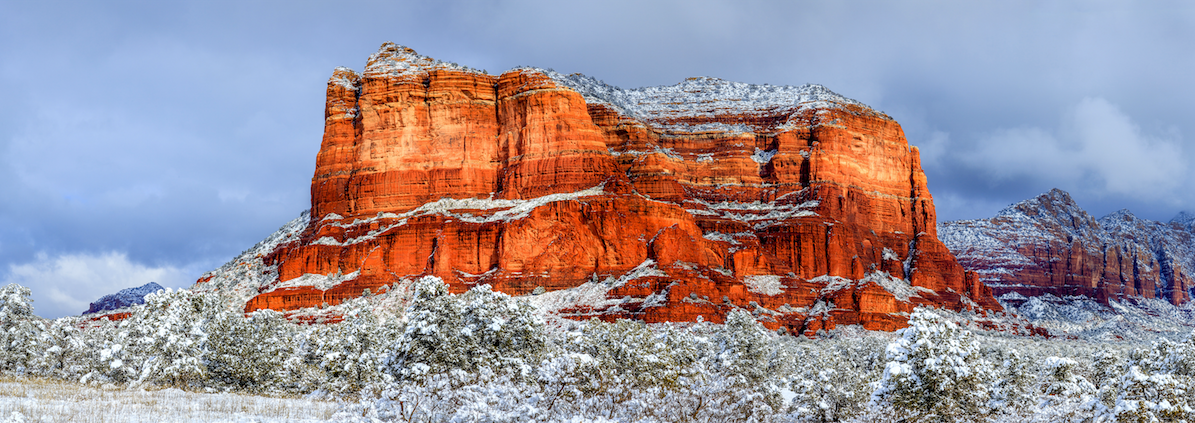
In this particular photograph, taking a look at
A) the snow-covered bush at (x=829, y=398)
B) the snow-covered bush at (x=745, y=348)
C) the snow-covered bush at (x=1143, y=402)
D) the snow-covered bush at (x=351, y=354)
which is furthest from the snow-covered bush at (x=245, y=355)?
the snow-covered bush at (x=1143, y=402)

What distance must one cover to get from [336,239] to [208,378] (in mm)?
100690

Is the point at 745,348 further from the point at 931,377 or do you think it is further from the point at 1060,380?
the point at 931,377

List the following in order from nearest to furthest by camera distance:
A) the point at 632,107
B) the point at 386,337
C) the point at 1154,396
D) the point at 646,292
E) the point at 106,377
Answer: the point at 1154,396, the point at 106,377, the point at 386,337, the point at 646,292, the point at 632,107

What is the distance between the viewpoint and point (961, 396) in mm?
27453

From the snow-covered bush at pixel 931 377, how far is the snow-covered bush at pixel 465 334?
11.5 m

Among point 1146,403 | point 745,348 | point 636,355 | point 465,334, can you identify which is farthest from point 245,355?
point 1146,403

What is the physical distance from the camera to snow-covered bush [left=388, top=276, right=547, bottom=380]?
31062mm

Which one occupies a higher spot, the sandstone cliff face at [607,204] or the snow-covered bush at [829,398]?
the sandstone cliff face at [607,204]

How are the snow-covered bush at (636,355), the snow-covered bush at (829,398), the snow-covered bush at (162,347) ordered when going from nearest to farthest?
the snow-covered bush at (636,355) < the snow-covered bush at (829,398) < the snow-covered bush at (162,347)

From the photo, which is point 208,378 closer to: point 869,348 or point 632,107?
point 869,348

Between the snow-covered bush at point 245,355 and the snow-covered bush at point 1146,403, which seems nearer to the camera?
the snow-covered bush at point 1146,403

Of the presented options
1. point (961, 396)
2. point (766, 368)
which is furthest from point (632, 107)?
point (961, 396)

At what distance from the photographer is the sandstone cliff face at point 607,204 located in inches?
5079

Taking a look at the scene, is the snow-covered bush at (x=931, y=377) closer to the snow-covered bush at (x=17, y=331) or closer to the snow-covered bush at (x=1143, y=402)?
the snow-covered bush at (x=1143, y=402)
